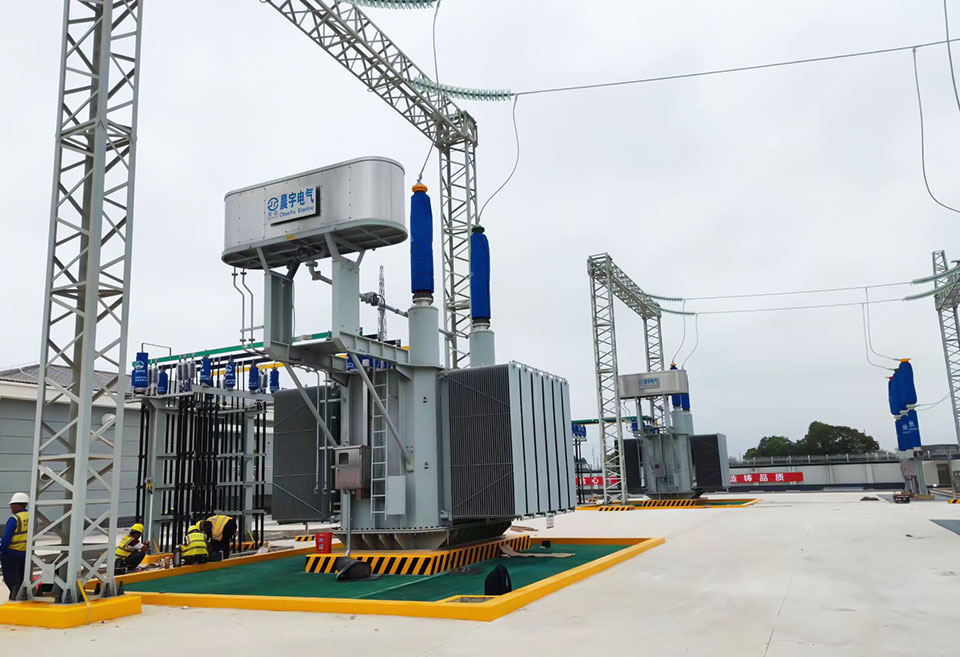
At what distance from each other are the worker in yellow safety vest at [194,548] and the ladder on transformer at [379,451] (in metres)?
4.09

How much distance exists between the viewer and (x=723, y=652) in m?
7.46

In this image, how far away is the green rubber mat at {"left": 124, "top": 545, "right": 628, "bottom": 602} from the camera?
11.9 meters

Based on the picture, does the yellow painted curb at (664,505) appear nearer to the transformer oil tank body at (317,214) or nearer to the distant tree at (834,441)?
the transformer oil tank body at (317,214)

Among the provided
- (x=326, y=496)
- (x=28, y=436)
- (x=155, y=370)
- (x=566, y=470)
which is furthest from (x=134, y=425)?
(x=566, y=470)

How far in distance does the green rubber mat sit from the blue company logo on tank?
713cm

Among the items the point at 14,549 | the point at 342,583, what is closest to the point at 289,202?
the point at 342,583

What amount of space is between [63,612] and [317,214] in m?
8.01

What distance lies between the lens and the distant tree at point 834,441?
94.4 metres

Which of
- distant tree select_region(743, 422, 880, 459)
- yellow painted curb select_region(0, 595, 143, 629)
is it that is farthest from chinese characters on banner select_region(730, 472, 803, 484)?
yellow painted curb select_region(0, 595, 143, 629)

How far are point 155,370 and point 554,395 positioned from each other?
10.1m

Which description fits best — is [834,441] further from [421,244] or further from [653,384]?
[421,244]

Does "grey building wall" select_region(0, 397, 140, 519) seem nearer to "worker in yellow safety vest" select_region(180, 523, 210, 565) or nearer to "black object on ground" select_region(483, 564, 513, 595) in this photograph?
"worker in yellow safety vest" select_region(180, 523, 210, 565)

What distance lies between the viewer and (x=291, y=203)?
14.6 meters

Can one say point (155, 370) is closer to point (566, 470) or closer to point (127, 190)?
point (127, 190)
